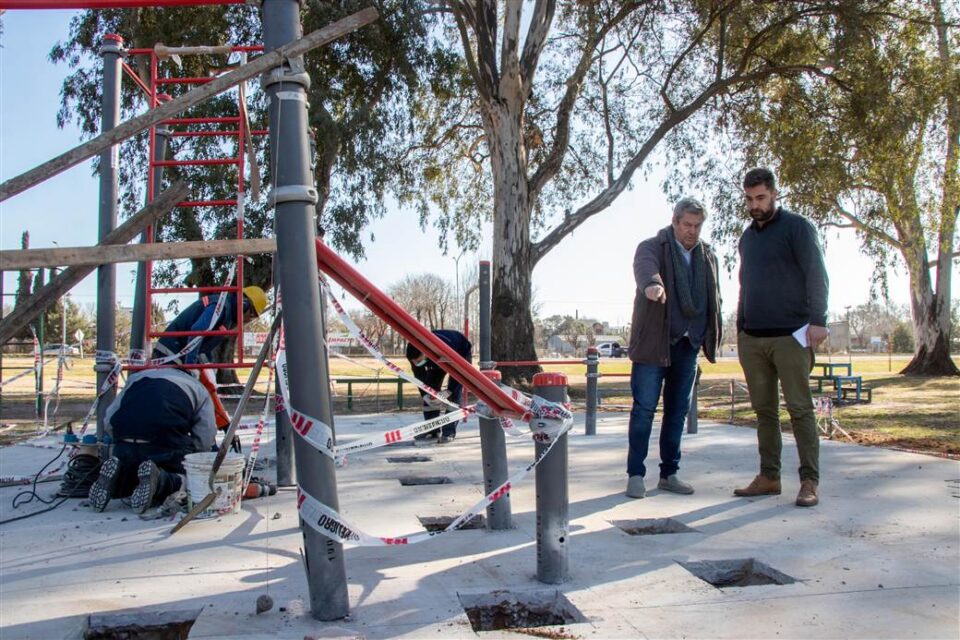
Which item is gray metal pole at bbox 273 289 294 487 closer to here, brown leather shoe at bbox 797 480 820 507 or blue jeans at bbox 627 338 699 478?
blue jeans at bbox 627 338 699 478

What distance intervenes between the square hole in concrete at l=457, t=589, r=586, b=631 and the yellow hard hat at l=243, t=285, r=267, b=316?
350cm

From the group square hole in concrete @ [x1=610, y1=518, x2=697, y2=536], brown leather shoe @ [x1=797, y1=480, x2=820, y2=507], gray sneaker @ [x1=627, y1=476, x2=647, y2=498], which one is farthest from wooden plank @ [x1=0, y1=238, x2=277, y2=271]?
brown leather shoe @ [x1=797, y1=480, x2=820, y2=507]

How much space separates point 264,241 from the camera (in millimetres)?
2678

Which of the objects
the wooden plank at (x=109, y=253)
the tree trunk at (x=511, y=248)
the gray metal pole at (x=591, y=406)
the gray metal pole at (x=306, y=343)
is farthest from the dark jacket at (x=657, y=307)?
the tree trunk at (x=511, y=248)

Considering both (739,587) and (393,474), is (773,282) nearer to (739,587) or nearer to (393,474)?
(739,587)

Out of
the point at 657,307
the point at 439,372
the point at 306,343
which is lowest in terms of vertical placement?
the point at 439,372

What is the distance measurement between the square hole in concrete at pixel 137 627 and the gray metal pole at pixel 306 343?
1.45 feet

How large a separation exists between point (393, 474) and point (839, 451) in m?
3.93

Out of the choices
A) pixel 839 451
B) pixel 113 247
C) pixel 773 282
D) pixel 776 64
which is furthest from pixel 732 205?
pixel 113 247

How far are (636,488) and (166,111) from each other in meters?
3.43

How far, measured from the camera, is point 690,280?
186 inches

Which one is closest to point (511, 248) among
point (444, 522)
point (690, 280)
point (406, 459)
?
point (406, 459)

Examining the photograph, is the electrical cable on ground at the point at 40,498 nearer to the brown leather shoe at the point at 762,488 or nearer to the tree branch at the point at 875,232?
the brown leather shoe at the point at 762,488

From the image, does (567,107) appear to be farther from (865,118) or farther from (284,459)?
(284,459)
